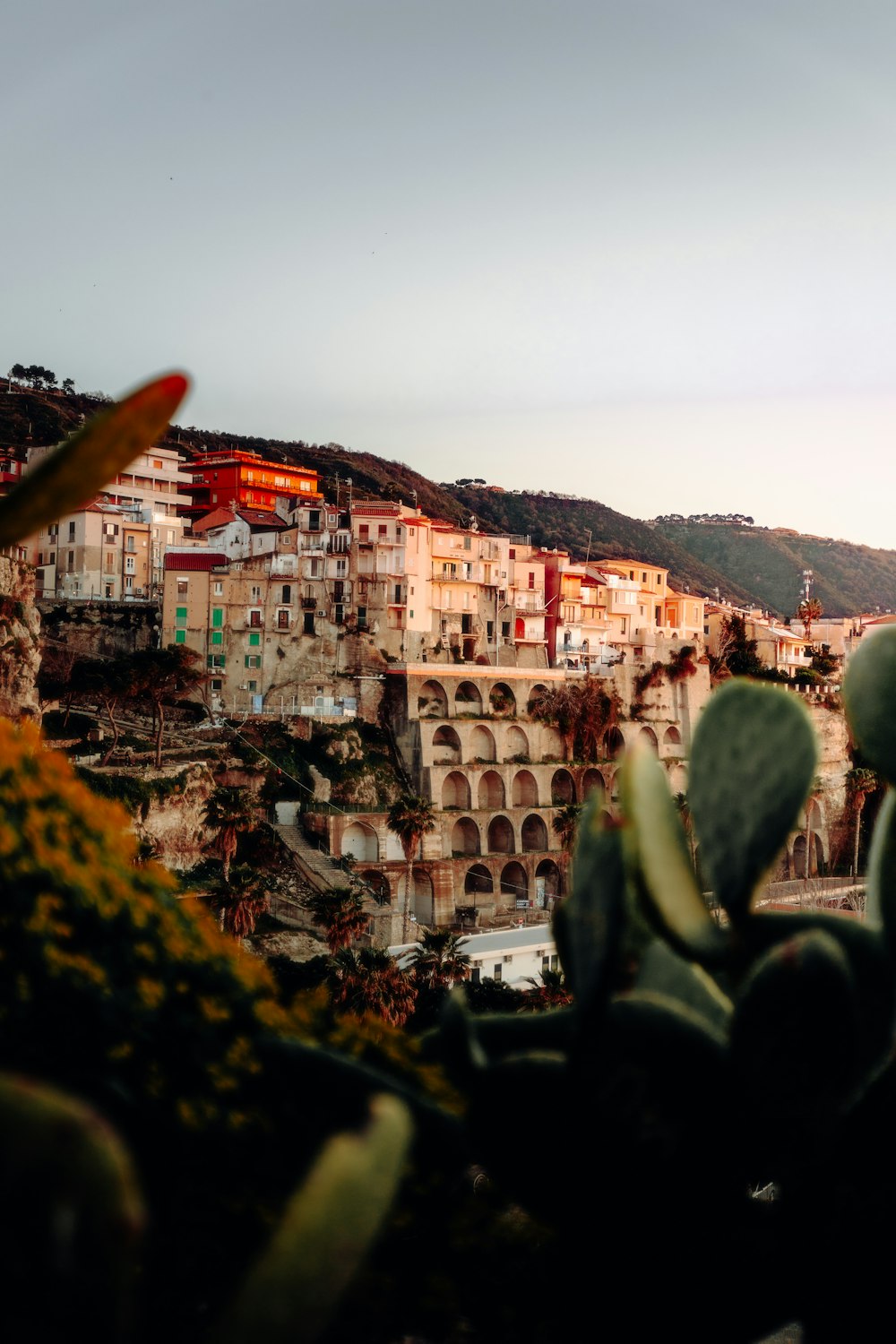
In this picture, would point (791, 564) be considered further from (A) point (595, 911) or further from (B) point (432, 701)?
(A) point (595, 911)

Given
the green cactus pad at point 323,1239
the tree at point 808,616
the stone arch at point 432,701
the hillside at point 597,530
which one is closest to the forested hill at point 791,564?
the hillside at point 597,530

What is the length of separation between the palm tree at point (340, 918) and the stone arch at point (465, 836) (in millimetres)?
13828

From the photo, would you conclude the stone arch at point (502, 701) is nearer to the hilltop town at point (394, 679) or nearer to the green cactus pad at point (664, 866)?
the hilltop town at point (394, 679)

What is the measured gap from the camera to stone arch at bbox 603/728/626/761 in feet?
170

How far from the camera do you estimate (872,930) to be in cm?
350

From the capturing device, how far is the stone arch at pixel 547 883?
45.9 meters

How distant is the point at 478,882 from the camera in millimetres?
44375

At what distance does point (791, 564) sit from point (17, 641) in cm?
11850

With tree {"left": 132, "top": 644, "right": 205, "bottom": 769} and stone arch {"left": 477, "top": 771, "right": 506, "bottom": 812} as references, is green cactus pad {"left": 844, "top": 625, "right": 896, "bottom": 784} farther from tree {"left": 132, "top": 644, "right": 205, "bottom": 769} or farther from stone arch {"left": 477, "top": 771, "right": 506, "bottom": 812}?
stone arch {"left": 477, "top": 771, "right": 506, "bottom": 812}

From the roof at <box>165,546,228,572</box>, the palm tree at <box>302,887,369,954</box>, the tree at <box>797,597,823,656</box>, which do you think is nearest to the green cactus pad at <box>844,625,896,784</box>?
the palm tree at <box>302,887,369,954</box>

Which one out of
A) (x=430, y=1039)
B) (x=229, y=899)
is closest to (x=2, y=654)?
(x=229, y=899)

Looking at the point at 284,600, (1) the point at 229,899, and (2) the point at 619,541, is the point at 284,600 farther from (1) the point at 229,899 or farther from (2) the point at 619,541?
(2) the point at 619,541

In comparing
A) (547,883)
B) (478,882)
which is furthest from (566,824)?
(478,882)

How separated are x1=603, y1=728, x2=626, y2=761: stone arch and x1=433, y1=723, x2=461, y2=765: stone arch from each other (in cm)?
773
